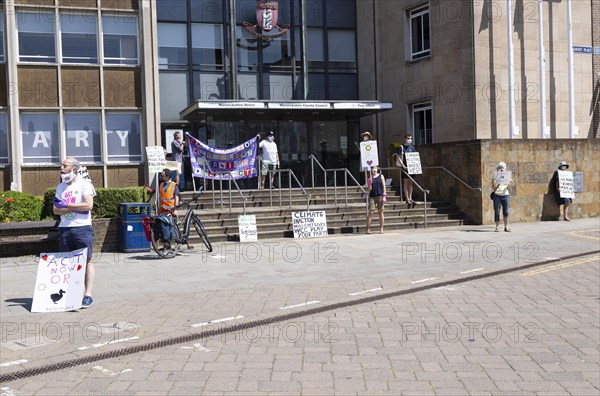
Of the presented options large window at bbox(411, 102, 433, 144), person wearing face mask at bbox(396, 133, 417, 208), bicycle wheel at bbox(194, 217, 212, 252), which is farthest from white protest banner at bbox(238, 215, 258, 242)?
large window at bbox(411, 102, 433, 144)

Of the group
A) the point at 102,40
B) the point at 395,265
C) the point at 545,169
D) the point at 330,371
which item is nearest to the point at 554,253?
the point at 395,265

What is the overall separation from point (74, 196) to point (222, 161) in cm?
1050

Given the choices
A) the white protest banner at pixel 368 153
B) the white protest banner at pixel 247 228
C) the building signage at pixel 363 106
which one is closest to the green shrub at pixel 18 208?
the white protest banner at pixel 247 228

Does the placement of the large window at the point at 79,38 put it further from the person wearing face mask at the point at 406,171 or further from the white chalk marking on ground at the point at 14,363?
the white chalk marking on ground at the point at 14,363

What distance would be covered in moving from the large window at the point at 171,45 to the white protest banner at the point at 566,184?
43.5 ft

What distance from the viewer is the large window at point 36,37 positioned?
18.7 metres

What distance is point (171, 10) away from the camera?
2281 cm

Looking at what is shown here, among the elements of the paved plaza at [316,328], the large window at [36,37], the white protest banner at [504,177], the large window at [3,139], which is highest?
the large window at [36,37]

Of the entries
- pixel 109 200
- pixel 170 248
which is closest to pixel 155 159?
pixel 109 200

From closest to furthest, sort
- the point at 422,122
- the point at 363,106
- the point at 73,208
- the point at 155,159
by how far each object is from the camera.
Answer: the point at 73,208, the point at 155,159, the point at 363,106, the point at 422,122

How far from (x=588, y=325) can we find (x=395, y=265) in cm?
471

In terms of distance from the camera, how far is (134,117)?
1978 centimetres

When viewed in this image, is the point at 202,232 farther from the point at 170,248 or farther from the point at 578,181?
the point at 578,181

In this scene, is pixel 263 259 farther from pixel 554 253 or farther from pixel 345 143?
pixel 345 143
